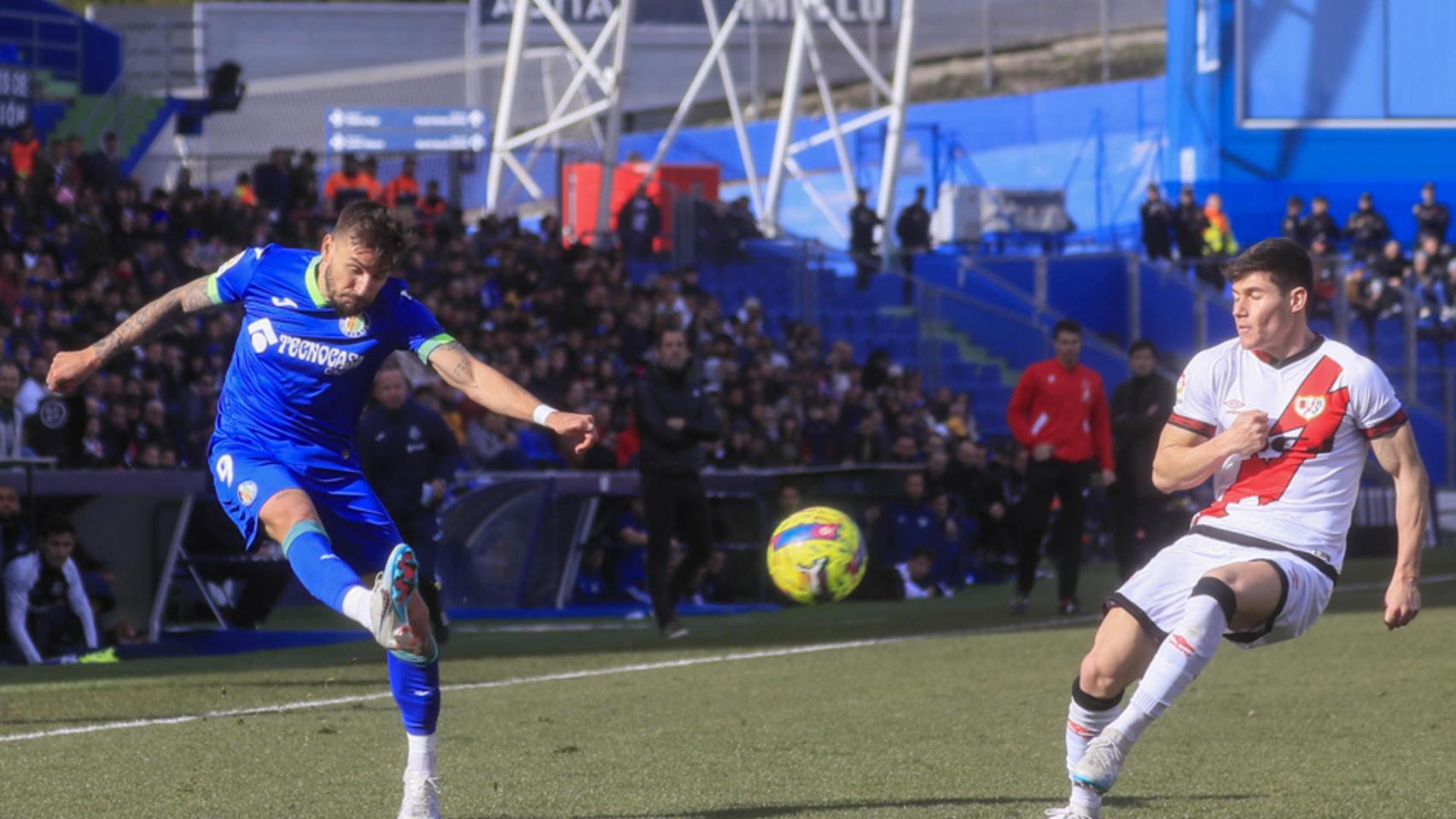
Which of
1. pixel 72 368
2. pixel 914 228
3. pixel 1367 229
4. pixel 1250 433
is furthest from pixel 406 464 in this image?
pixel 1367 229

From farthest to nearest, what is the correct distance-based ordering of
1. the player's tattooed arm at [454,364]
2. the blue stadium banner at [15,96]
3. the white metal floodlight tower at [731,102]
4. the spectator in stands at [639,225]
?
the white metal floodlight tower at [731,102]
the blue stadium banner at [15,96]
the spectator in stands at [639,225]
the player's tattooed arm at [454,364]

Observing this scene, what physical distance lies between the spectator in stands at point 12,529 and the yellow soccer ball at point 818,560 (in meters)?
5.66

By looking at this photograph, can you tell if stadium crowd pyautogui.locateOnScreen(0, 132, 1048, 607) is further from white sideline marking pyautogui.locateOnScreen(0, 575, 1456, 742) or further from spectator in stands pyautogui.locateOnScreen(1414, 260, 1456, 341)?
spectator in stands pyautogui.locateOnScreen(1414, 260, 1456, 341)

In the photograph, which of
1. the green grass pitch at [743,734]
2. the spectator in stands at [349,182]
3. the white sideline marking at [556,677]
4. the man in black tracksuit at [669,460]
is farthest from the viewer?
the spectator in stands at [349,182]

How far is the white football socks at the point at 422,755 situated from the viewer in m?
6.56

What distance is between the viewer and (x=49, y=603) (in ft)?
42.3

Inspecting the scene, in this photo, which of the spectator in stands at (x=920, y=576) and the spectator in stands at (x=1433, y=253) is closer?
the spectator in stands at (x=920, y=576)

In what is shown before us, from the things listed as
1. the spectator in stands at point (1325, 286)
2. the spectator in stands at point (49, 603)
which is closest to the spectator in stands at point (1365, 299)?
the spectator in stands at point (1325, 286)

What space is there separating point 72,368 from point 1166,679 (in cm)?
387

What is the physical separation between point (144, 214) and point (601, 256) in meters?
5.63

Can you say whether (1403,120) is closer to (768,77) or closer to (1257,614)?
(768,77)

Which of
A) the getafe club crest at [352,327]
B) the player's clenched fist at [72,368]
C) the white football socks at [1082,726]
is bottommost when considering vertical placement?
the white football socks at [1082,726]

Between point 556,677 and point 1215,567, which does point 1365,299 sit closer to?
point 556,677

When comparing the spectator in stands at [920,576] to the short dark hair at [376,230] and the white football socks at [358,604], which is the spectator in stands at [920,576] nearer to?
the short dark hair at [376,230]
